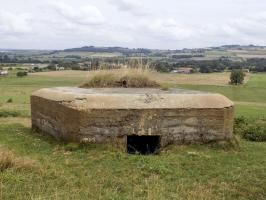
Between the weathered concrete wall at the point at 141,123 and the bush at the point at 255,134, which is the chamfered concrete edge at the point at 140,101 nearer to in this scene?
the weathered concrete wall at the point at 141,123

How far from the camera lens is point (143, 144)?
1035 centimetres

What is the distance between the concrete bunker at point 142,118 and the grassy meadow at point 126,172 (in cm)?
27

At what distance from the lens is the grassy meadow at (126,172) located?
6.08 metres

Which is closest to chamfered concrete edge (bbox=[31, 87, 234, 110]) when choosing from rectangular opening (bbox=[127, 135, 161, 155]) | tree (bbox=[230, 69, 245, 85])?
rectangular opening (bbox=[127, 135, 161, 155])

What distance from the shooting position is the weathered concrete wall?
952 centimetres

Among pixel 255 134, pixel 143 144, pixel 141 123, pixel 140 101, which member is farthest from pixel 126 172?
pixel 255 134

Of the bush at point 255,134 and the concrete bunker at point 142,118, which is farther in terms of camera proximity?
the bush at point 255,134

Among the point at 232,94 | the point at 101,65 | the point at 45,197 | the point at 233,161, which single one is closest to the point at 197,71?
the point at 232,94

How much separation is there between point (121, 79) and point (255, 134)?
4.05 m

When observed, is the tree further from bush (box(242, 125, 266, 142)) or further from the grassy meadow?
the grassy meadow

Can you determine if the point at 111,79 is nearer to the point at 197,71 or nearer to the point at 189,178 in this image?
the point at 189,178

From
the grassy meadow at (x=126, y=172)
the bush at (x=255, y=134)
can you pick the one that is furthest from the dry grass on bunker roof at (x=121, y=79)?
the bush at (x=255, y=134)

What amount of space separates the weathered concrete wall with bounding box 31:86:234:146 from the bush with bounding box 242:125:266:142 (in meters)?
2.30

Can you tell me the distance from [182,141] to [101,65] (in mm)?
4138
